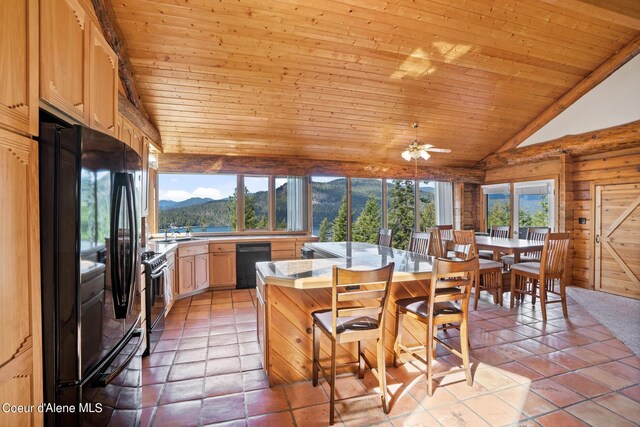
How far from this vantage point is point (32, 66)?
1.27m

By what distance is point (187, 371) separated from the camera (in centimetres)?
259

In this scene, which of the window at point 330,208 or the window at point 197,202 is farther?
the window at point 330,208

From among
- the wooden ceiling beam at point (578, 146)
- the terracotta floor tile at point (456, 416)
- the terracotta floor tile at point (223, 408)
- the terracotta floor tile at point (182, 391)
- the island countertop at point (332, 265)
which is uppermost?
the wooden ceiling beam at point (578, 146)

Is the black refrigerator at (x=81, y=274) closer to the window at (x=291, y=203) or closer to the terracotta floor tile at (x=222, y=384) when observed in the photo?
the terracotta floor tile at (x=222, y=384)

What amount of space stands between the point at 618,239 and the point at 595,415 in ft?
14.3

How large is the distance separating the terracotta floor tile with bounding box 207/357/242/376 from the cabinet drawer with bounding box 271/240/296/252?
9.22 ft

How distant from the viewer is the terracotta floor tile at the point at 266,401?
2080 millimetres

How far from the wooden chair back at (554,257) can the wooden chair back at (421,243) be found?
1.45 m

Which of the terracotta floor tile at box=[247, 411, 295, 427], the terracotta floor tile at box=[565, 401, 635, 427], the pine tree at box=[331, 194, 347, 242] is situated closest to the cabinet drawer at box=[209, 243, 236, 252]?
the pine tree at box=[331, 194, 347, 242]

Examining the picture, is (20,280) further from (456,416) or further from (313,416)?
(456,416)

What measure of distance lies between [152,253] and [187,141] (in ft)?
8.60

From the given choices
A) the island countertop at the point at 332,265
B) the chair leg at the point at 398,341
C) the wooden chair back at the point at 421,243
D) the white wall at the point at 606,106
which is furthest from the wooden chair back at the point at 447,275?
the white wall at the point at 606,106

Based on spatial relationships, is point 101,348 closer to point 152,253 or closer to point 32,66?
point 32,66

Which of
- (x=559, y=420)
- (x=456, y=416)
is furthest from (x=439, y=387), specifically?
(x=559, y=420)
